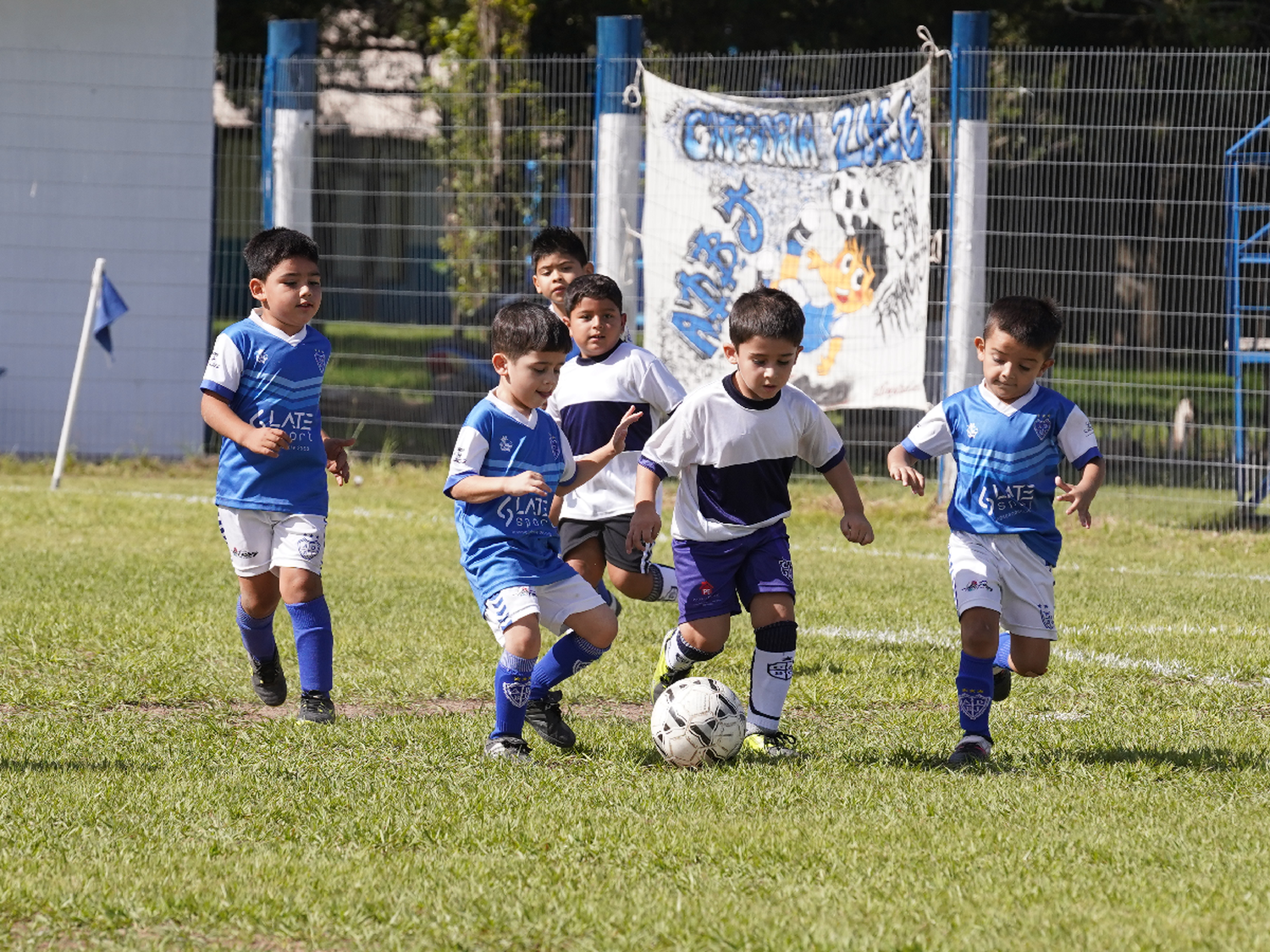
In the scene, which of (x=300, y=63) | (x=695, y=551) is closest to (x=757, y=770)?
(x=695, y=551)

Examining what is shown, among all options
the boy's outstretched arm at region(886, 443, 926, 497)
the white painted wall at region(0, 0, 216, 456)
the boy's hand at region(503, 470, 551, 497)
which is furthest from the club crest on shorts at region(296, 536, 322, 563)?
the white painted wall at region(0, 0, 216, 456)

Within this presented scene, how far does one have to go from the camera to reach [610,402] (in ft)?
20.4

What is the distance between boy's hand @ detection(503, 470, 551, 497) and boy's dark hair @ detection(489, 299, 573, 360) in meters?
0.46

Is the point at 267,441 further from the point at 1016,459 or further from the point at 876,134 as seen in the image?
the point at 876,134

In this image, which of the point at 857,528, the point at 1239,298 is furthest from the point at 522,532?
the point at 1239,298

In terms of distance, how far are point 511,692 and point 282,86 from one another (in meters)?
9.19

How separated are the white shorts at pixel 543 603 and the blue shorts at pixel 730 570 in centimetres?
32

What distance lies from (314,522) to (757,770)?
1843 mm

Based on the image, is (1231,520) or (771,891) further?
(1231,520)

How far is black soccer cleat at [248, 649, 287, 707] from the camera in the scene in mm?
5824

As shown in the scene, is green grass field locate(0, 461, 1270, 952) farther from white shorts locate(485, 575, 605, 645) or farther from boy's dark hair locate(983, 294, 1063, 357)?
boy's dark hair locate(983, 294, 1063, 357)

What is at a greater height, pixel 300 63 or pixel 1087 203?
pixel 300 63

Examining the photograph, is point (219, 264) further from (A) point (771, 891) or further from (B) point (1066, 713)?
(A) point (771, 891)

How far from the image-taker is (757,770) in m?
4.88
